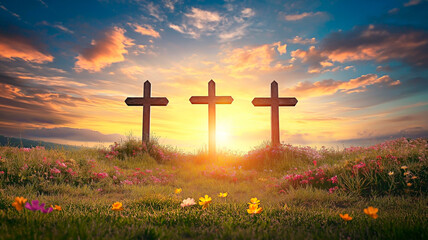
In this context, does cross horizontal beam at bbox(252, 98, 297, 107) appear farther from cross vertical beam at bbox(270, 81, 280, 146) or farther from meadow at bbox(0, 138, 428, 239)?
meadow at bbox(0, 138, 428, 239)

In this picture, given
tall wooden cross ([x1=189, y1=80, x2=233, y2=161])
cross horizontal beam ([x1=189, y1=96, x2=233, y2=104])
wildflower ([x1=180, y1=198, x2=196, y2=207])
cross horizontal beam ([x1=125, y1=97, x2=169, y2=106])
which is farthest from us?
cross horizontal beam ([x1=125, y1=97, x2=169, y2=106])

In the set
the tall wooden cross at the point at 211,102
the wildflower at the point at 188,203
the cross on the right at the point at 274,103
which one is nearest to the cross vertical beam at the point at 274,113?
the cross on the right at the point at 274,103

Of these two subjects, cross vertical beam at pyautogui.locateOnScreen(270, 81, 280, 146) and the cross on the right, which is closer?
cross vertical beam at pyautogui.locateOnScreen(270, 81, 280, 146)

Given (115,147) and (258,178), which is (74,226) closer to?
(258,178)

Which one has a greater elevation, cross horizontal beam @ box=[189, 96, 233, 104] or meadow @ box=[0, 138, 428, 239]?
cross horizontal beam @ box=[189, 96, 233, 104]

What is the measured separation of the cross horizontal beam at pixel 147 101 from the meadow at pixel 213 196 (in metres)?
2.13

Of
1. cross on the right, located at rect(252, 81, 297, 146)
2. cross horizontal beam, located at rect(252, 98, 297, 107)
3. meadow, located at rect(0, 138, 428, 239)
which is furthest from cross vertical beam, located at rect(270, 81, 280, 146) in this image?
meadow, located at rect(0, 138, 428, 239)

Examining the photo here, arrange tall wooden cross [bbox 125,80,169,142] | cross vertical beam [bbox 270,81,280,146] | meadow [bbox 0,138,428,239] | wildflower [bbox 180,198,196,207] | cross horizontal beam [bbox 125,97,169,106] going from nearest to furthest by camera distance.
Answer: meadow [bbox 0,138,428,239] < wildflower [bbox 180,198,196,207] < cross vertical beam [bbox 270,81,280,146] < tall wooden cross [bbox 125,80,169,142] < cross horizontal beam [bbox 125,97,169,106]

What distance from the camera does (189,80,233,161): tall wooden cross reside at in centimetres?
1348

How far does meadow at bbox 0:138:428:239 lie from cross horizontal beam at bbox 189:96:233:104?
8.60ft

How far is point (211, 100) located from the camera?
1373 cm

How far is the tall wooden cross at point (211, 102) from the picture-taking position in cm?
1348

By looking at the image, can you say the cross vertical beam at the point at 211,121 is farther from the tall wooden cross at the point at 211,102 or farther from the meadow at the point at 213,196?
the meadow at the point at 213,196

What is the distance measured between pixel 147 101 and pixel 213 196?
9.10 meters
